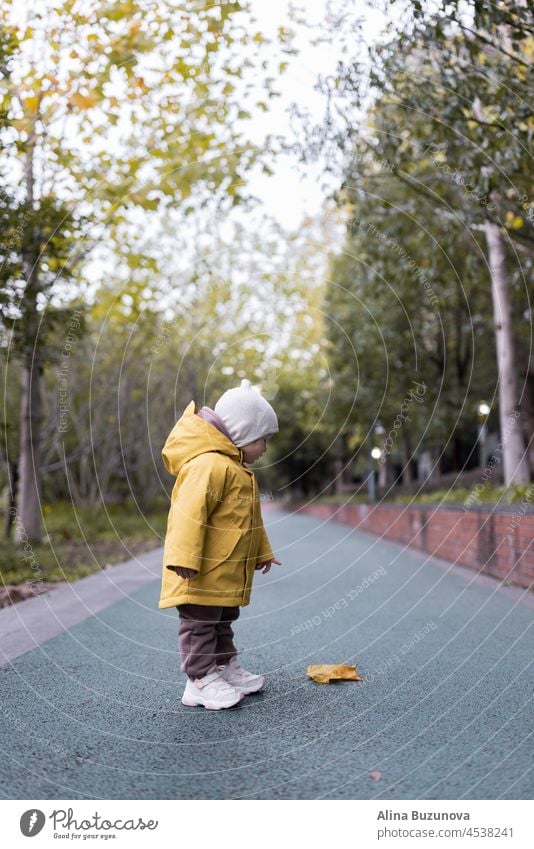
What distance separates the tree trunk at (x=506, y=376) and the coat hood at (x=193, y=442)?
25.3ft

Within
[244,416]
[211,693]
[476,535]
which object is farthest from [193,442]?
[476,535]

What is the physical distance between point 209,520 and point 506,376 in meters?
8.77

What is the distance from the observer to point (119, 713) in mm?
3643

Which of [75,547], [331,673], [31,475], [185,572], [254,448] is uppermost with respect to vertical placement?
[254,448]

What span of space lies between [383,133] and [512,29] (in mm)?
1979

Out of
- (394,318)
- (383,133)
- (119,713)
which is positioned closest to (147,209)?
(383,133)

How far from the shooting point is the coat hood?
150 inches

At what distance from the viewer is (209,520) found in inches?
147

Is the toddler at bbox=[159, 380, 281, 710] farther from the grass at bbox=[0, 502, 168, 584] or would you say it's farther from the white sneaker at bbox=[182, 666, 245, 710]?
the grass at bbox=[0, 502, 168, 584]

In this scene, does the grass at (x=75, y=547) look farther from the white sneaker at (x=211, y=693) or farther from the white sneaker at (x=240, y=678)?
the white sneaker at (x=211, y=693)

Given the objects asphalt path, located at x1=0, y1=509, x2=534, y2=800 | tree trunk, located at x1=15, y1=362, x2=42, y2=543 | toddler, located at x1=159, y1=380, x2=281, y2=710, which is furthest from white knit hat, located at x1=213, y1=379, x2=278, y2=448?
tree trunk, located at x1=15, y1=362, x2=42, y2=543

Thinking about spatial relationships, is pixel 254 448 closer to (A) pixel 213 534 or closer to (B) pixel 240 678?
(A) pixel 213 534

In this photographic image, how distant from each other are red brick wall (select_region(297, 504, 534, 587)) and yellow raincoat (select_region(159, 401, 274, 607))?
160 inches

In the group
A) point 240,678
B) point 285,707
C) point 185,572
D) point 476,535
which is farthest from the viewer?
point 476,535
